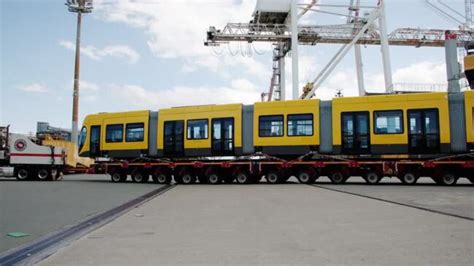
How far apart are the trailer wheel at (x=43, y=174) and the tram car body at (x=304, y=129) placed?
4344mm

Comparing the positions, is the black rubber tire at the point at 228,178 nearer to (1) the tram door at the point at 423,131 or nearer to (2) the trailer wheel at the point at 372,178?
(2) the trailer wheel at the point at 372,178

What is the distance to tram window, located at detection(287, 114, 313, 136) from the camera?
18.8 meters

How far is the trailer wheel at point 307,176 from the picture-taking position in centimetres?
1889

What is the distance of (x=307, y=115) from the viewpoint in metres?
18.8

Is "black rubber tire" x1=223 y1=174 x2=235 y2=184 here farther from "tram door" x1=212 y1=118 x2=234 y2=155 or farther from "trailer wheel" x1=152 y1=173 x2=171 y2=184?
"trailer wheel" x1=152 y1=173 x2=171 y2=184

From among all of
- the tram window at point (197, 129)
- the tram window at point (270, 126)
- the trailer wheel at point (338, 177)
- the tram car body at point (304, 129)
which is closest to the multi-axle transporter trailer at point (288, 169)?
the trailer wheel at point (338, 177)

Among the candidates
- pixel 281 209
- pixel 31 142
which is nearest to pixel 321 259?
pixel 281 209

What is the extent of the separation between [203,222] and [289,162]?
11.3m

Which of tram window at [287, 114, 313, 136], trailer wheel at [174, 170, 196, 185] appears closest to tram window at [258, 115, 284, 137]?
tram window at [287, 114, 313, 136]

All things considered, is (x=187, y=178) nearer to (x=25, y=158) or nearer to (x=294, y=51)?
(x=25, y=158)

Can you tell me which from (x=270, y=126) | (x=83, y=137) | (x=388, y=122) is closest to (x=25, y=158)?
(x=83, y=137)

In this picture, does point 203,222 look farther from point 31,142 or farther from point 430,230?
point 31,142

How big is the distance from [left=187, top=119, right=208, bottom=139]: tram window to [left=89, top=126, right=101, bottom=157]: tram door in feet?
18.8

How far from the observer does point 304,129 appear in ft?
61.8
